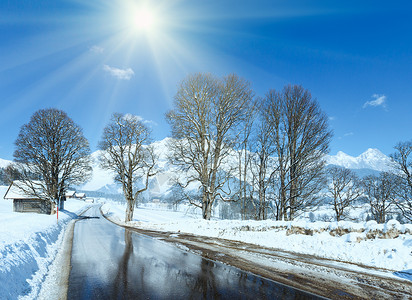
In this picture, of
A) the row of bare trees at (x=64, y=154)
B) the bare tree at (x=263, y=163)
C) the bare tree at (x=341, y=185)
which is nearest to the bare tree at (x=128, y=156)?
the row of bare trees at (x=64, y=154)

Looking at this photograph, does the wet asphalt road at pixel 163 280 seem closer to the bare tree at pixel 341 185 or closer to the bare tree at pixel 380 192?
the bare tree at pixel 341 185

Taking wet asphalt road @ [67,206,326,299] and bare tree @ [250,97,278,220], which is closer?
wet asphalt road @ [67,206,326,299]

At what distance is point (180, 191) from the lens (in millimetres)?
17125

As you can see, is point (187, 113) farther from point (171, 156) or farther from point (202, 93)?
point (171, 156)

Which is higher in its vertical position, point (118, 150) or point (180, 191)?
point (118, 150)

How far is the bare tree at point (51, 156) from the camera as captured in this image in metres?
23.0

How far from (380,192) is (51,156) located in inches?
1735

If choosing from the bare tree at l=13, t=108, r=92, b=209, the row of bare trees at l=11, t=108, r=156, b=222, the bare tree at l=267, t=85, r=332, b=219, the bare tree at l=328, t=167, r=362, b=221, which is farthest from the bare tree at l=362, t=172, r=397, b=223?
the bare tree at l=13, t=108, r=92, b=209

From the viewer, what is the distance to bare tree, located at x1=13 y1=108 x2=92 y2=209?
23.0m

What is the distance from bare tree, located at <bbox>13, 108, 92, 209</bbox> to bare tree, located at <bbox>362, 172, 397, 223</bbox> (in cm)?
3845

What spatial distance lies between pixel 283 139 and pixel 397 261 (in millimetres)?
10757

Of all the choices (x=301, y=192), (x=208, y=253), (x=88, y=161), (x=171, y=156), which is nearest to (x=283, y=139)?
(x=301, y=192)

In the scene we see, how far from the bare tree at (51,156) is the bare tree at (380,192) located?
3845 centimetres

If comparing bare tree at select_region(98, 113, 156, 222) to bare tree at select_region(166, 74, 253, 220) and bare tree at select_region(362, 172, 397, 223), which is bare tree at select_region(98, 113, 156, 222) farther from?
bare tree at select_region(362, 172, 397, 223)
